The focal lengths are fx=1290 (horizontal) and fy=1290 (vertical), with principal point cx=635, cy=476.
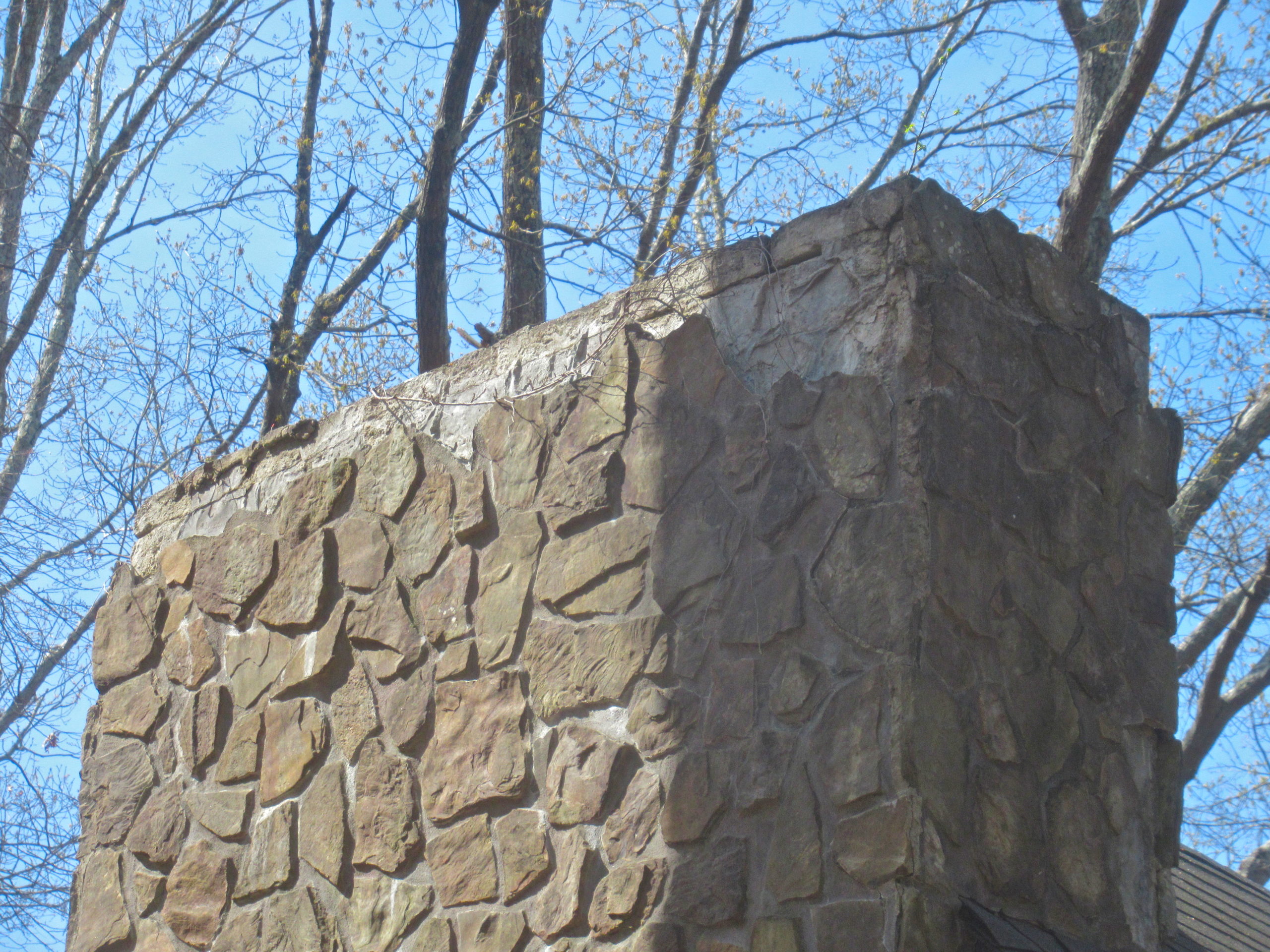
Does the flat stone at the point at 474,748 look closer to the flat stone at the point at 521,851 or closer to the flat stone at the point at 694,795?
the flat stone at the point at 521,851

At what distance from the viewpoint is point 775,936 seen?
272 cm

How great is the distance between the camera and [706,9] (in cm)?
992

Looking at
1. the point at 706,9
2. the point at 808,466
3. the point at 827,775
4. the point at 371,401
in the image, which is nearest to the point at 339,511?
the point at 371,401

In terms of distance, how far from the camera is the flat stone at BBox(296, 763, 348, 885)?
12.4 feet

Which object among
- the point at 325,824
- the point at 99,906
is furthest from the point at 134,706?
the point at 325,824

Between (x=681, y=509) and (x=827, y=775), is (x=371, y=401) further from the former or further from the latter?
(x=827, y=775)

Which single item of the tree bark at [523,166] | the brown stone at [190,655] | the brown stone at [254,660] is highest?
the tree bark at [523,166]

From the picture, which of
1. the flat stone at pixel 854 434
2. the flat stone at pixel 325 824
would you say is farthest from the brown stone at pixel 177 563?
the flat stone at pixel 854 434

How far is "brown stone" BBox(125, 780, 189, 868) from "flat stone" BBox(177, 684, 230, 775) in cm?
13

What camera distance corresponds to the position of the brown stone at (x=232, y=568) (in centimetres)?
438

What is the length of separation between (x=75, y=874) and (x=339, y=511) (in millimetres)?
1875

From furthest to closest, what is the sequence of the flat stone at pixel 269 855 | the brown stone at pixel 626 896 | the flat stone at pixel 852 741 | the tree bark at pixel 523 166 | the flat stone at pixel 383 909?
the tree bark at pixel 523 166
the flat stone at pixel 269 855
the flat stone at pixel 383 909
the brown stone at pixel 626 896
the flat stone at pixel 852 741

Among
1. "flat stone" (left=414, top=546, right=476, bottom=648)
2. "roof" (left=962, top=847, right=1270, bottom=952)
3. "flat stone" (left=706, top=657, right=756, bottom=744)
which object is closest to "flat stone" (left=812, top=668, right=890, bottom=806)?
"flat stone" (left=706, top=657, right=756, bottom=744)

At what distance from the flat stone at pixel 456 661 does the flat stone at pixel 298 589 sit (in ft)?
2.04
